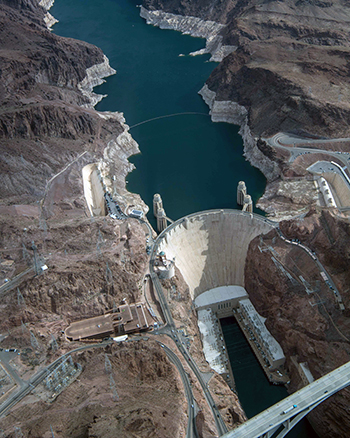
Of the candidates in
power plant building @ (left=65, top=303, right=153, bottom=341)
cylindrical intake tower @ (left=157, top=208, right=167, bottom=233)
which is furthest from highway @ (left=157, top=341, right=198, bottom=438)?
cylindrical intake tower @ (left=157, top=208, right=167, bottom=233)

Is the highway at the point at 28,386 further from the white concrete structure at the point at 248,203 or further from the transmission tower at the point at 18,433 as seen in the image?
the white concrete structure at the point at 248,203

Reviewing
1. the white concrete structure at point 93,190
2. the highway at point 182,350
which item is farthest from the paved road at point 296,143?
the highway at point 182,350

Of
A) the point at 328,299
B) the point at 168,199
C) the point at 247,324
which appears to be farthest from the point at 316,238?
the point at 168,199

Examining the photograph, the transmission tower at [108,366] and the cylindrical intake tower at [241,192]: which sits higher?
the cylindrical intake tower at [241,192]

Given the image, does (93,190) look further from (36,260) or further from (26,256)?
(36,260)

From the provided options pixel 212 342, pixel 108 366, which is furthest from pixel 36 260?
pixel 212 342
